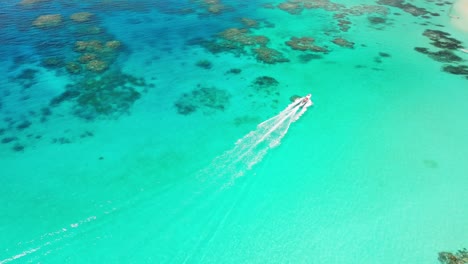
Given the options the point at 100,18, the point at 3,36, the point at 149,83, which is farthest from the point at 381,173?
the point at 3,36

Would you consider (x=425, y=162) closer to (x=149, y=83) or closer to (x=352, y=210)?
(x=352, y=210)

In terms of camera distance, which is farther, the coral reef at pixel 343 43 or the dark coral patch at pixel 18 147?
the coral reef at pixel 343 43

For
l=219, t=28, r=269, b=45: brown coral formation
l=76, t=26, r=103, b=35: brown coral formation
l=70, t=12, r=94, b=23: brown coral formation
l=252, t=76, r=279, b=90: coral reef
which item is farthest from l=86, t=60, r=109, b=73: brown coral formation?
l=252, t=76, r=279, b=90: coral reef

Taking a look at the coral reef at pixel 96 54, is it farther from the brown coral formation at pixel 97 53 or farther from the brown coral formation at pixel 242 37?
the brown coral formation at pixel 242 37

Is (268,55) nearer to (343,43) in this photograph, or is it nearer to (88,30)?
(343,43)

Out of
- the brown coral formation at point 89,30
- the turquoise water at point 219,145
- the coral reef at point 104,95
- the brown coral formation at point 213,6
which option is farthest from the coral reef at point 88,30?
the brown coral formation at point 213,6

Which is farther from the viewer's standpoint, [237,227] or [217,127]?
[217,127]

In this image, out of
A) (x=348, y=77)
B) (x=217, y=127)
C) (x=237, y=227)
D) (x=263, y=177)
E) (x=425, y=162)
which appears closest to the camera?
(x=237, y=227)
